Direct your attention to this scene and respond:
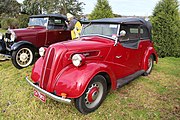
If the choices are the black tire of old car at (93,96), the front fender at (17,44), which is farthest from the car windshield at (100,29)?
the front fender at (17,44)

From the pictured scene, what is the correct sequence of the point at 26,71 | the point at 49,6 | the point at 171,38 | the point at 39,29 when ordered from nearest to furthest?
1. the point at 26,71
2. the point at 39,29
3. the point at 171,38
4. the point at 49,6

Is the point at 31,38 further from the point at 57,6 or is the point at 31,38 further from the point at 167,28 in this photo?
the point at 57,6

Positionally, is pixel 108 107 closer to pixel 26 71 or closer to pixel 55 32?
pixel 26 71

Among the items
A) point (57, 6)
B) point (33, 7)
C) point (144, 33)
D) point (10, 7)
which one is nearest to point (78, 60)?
point (144, 33)

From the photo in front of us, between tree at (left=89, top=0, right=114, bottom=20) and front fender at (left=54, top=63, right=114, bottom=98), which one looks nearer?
front fender at (left=54, top=63, right=114, bottom=98)

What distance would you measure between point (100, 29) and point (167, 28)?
4.42 m

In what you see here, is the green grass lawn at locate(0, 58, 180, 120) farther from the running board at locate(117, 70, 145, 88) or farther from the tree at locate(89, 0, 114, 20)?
the tree at locate(89, 0, 114, 20)

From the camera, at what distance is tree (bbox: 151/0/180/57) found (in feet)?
23.6

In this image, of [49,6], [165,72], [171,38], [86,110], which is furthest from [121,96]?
[49,6]

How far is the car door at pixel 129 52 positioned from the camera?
382 centimetres

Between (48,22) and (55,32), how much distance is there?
1.51 ft

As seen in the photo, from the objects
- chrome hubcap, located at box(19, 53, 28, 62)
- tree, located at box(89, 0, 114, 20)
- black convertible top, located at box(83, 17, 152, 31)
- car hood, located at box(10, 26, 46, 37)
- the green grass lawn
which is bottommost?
the green grass lawn

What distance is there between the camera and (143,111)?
325cm

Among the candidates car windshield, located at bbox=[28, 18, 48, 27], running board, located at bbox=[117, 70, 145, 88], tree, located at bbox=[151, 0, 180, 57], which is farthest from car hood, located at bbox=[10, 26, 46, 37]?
tree, located at bbox=[151, 0, 180, 57]
